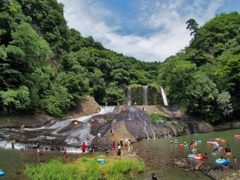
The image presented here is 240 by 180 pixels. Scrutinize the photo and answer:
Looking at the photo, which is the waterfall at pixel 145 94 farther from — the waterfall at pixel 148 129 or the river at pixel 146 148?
the river at pixel 146 148

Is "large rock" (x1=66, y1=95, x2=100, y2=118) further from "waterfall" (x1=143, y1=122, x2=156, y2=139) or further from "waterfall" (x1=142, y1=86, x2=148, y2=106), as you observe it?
"waterfall" (x1=143, y1=122, x2=156, y2=139)

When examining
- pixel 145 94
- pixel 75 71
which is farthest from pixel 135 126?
pixel 145 94

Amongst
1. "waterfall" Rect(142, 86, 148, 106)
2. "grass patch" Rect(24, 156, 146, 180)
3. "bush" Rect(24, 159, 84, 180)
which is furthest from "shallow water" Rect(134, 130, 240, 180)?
"waterfall" Rect(142, 86, 148, 106)

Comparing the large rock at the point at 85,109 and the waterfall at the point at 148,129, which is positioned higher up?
the large rock at the point at 85,109

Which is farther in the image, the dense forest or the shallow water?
the dense forest

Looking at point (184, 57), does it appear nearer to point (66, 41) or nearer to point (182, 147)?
point (66, 41)

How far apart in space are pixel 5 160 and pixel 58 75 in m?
25.3

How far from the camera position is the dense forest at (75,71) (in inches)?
1200

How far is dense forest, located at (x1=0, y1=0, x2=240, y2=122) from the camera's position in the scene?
30.5 meters

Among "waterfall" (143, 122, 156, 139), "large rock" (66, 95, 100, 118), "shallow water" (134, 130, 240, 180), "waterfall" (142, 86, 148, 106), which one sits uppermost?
"waterfall" (142, 86, 148, 106)

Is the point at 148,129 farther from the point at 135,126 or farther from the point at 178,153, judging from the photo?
the point at 178,153

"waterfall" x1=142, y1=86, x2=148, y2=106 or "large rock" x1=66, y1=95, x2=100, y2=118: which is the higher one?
"waterfall" x1=142, y1=86, x2=148, y2=106

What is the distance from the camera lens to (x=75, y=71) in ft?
148

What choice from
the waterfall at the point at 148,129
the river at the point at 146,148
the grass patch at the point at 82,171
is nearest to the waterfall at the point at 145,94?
the waterfall at the point at 148,129
